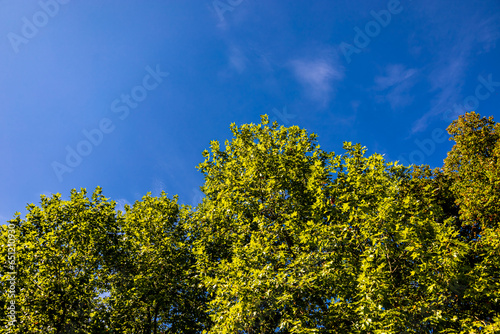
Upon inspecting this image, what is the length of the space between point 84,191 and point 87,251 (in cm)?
378

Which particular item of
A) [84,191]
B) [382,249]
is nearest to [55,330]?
[84,191]

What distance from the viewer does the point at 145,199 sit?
2008 cm

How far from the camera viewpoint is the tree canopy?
10625mm

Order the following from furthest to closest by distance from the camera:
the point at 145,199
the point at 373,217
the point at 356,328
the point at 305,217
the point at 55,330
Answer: the point at 145,199, the point at 305,217, the point at 55,330, the point at 373,217, the point at 356,328

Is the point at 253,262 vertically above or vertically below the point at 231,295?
above

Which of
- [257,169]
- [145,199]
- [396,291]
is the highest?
[145,199]

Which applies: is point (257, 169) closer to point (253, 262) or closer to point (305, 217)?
point (305, 217)

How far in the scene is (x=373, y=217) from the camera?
37.4 ft

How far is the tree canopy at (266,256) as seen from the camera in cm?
1062

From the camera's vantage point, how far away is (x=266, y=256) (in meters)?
12.2

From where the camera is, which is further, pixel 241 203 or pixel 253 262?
pixel 241 203

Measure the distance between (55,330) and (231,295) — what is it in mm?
9154

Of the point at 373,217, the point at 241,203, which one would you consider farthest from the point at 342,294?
the point at 241,203

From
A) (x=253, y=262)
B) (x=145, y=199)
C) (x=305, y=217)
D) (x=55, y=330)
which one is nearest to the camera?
(x=253, y=262)
